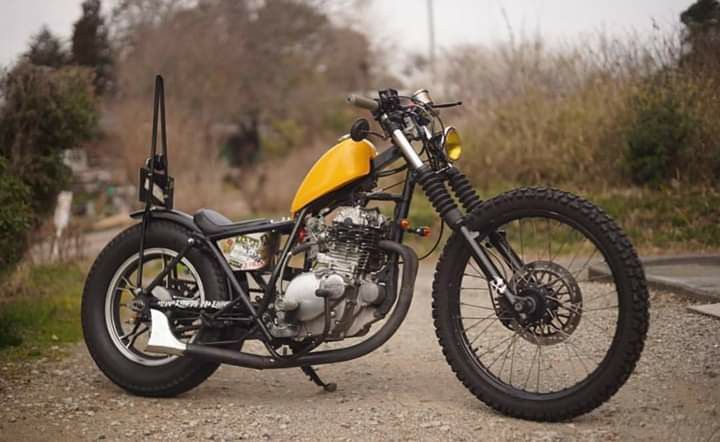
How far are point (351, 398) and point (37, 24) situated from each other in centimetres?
609

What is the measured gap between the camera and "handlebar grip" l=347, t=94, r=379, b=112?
3.71 metres

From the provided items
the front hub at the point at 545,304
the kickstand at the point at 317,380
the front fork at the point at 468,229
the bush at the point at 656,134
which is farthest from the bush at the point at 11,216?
the bush at the point at 656,134

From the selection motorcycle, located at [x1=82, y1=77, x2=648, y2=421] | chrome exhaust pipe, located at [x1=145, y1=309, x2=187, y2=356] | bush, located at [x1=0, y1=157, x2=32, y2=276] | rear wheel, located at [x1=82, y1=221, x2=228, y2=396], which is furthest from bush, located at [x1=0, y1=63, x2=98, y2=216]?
chrome exhaust pipe, located at [x1=145, y1=309, x2=187, y2=356]

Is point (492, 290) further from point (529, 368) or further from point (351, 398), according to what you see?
point (351, 398)

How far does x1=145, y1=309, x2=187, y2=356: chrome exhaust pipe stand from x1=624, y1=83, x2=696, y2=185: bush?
545 centimetres

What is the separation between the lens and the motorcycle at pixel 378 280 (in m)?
3.51

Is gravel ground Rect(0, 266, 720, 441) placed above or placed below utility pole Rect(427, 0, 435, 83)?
below

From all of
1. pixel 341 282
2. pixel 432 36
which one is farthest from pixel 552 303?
pixel 432 36

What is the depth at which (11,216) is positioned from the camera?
19.5ft

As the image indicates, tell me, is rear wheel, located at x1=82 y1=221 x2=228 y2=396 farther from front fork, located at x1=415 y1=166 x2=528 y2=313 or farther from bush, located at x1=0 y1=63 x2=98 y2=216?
bush, located at x1=0 y1=63 x2=98 y2=216

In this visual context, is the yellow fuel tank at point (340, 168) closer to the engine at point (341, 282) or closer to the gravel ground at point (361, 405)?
the engine at point (341, 282)

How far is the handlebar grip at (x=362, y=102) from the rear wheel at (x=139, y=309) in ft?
3.46

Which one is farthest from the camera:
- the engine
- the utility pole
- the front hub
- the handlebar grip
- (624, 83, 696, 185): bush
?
the utility pole

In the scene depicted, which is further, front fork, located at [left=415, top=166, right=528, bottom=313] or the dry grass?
the dry grass
